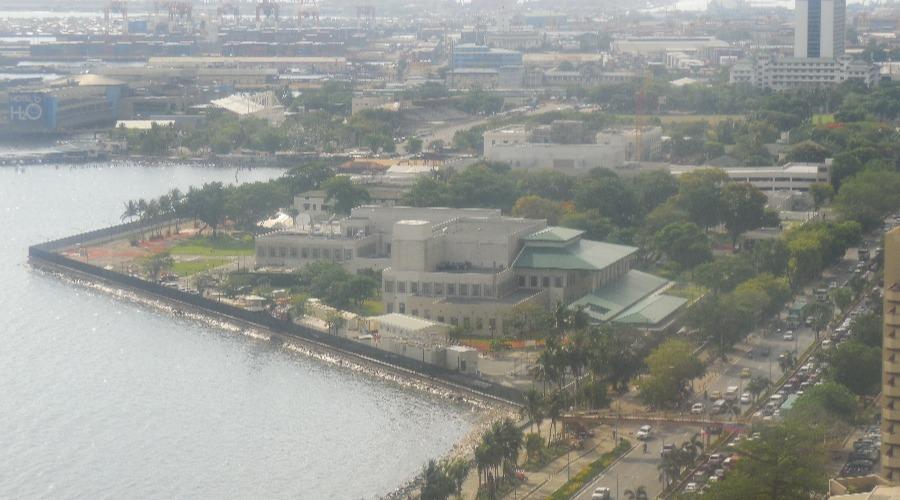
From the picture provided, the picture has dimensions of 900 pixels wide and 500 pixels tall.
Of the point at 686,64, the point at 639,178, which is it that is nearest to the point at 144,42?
the point at 686,64

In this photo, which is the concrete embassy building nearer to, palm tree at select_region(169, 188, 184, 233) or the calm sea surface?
the calm sea surface

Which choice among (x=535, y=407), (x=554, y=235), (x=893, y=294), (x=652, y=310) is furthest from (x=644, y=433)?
(x=554, y=235)

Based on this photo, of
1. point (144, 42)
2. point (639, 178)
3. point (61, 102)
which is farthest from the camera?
point (144, 42)

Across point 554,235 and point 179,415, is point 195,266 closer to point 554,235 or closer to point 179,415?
point 554,235

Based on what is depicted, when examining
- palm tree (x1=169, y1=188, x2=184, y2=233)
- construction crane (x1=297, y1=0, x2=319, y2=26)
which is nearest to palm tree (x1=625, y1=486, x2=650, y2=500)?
palm tree (x1=169, y1=188, x2=184, y2=233)

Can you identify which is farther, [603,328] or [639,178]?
[639,178]

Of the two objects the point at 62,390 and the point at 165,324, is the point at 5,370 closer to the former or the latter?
the point at 62,390
